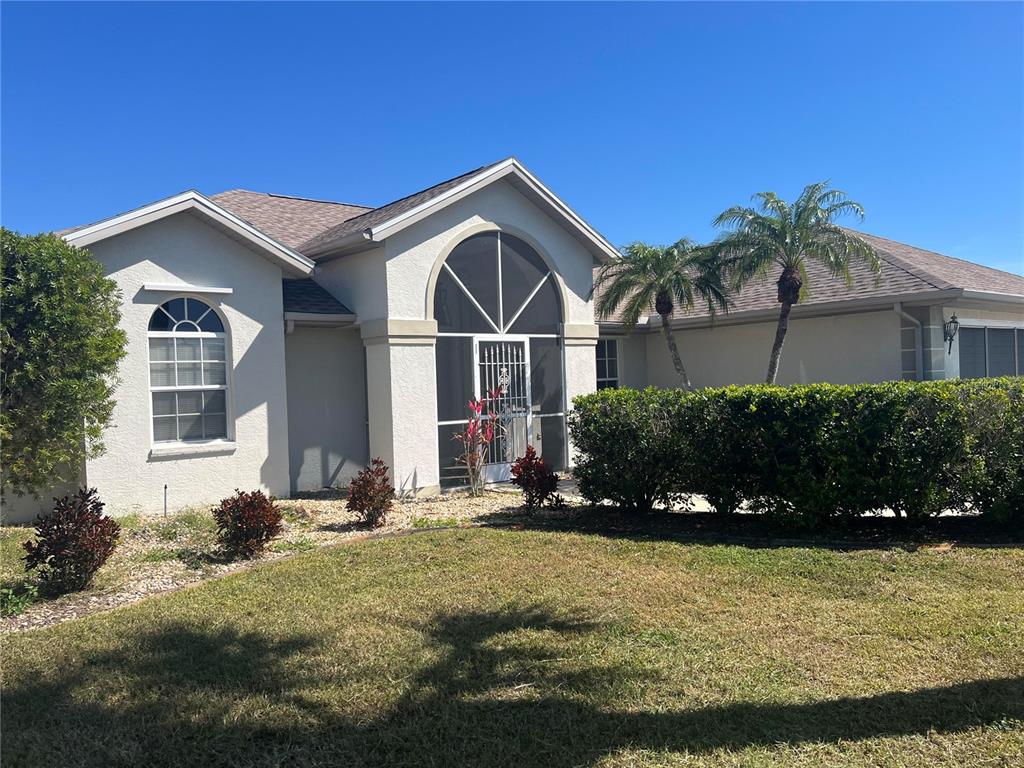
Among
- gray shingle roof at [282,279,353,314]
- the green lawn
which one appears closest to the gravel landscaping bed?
the green lawn

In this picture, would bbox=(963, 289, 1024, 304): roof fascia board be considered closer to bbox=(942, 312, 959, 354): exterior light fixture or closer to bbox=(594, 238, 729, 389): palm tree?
bbox=(942, 312, 959, 354): exterior light fixture

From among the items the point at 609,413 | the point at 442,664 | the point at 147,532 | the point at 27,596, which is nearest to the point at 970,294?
the point at 609,413

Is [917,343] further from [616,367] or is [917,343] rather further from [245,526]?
[245,526]

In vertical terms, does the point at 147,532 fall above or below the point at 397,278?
below

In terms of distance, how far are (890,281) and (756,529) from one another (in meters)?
8.34

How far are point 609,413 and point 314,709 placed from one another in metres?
6.55

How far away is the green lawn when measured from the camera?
4.24 metres

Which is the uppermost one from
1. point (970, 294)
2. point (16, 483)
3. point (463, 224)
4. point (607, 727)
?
point (463, 224)

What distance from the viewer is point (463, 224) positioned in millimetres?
13242

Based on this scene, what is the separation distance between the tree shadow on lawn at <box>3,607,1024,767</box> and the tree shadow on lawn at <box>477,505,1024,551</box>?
3.80m

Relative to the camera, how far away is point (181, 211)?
11039 mm

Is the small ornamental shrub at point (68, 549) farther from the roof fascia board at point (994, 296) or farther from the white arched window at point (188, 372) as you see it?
the roof fascia board at point (994, 296)

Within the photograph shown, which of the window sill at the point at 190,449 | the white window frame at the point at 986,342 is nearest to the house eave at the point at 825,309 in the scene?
the white window frame at the point at 986,342

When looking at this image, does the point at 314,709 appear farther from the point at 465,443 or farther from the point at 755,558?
the point at 465,443
